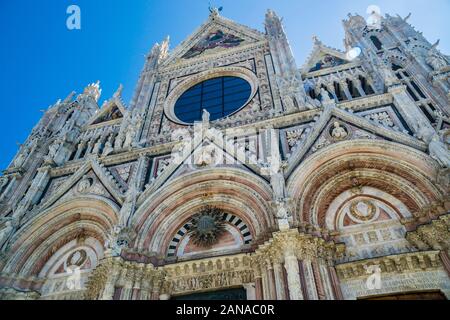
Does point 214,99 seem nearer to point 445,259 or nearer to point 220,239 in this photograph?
point 220,239

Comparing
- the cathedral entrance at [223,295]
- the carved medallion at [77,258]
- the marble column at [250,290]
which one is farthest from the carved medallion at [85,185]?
the marble column at [250,290]

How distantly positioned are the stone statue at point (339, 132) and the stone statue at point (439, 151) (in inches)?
85.8

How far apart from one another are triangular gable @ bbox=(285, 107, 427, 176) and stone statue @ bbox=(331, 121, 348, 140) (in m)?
0.18

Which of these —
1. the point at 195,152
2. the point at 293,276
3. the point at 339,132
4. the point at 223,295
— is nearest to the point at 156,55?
the point at 195,152

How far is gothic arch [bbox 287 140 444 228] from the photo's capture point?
330 inches

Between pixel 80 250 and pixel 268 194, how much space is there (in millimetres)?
6237

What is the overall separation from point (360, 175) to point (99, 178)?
8.12m

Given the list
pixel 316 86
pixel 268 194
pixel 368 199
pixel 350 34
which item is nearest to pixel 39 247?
pixel 268 194

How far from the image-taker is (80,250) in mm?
10727

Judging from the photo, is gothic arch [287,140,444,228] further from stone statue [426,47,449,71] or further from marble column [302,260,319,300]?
stone statue [426,47,449,71]

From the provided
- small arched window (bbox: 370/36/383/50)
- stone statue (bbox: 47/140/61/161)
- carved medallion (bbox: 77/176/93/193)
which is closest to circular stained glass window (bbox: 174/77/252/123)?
carved medallion (bbox: 77/176/93/193)

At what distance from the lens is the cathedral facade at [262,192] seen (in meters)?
7.69
